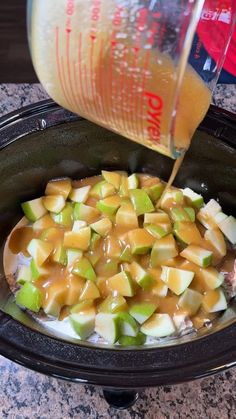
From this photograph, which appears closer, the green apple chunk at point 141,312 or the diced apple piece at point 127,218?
the green apple chunk at point 141,312

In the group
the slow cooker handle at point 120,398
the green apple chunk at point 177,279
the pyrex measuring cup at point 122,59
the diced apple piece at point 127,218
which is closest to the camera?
the pyrex measuring cup at point 122,59

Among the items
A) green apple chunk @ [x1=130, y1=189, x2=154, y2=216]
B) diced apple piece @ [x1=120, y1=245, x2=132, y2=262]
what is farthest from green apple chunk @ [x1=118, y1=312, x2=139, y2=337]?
green apple chunk @ [x1=130, y1=189, x2=154, y2=216]

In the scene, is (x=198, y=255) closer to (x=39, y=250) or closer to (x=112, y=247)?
(x=112, y=247)

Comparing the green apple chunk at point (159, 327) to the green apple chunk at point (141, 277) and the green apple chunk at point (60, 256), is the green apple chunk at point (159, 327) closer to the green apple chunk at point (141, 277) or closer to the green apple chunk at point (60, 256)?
the green apple chunk at point (141, 277)

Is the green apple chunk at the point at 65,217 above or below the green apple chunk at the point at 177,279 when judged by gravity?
below

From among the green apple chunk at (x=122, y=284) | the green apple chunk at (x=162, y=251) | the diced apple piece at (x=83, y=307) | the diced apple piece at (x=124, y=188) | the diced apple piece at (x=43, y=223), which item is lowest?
the diced apple piece at (x=83, y=307)

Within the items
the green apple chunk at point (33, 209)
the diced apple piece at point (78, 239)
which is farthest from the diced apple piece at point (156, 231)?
the green apple chunk at point (33, 209)

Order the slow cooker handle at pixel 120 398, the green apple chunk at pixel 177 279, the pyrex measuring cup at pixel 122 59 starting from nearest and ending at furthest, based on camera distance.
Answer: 1. the pyrex measuring cup at pixel 122 59
2. the slow cooker handle at pixel 120 398
3. the green apple chunk at pixel 177 279

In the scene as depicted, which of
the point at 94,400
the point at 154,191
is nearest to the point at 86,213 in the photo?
the point at 154,191
